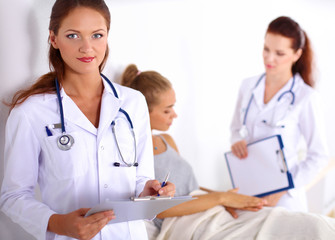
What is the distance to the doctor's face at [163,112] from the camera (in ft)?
6.98

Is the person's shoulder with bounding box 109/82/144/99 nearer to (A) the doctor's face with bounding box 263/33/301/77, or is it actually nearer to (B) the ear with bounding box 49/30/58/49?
(B) the ear with bounding box 49/30/58/49

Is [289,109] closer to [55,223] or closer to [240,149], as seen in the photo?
[240,149]

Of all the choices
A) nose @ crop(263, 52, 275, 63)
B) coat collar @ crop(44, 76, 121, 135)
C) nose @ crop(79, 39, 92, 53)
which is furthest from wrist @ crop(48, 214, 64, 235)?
nose @ crop(263, 52, 275, 63)

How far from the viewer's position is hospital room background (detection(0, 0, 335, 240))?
1571 millimetres

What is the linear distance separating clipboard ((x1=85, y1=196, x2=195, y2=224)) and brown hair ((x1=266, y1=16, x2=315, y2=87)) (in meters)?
1.50

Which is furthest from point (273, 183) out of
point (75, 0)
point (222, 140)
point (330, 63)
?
point (330, 63)

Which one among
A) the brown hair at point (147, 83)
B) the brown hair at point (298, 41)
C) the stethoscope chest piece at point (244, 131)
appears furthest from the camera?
the stethoscope chest piece at point (244, 131)

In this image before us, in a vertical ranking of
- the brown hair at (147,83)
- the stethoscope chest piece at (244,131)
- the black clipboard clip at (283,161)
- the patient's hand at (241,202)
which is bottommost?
the patient's hand at (241,202)

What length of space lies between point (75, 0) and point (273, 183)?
5.11 feet

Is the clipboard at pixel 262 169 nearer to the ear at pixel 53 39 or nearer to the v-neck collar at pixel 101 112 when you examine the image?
the v-neck collar at pixel 101 112

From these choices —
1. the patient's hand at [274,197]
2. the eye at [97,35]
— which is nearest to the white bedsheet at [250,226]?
the patient's hand at [274,197]

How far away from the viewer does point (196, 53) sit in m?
2.79

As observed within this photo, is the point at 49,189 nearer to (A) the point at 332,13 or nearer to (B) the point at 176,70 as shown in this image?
(B) the point at 176,70

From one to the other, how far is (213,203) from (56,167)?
2.87 feet
